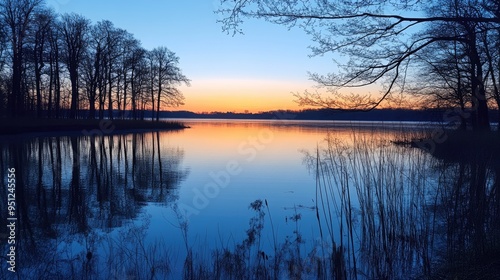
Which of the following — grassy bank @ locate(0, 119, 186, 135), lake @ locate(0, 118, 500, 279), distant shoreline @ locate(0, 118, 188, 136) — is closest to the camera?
lake @ locate(0, 118, 500, 279)

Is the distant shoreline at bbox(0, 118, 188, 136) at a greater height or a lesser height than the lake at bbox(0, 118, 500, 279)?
greater

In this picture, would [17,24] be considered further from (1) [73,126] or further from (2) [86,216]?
(2) [86,216]

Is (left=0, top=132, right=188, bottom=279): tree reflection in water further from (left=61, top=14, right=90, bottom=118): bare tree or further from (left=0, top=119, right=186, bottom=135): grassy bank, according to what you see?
(left=61, top=14, right=90, bottom=118): bare tree

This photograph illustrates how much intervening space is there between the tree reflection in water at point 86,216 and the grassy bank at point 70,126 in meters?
12.3

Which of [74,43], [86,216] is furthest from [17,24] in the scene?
[86,216]

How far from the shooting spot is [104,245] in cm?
509

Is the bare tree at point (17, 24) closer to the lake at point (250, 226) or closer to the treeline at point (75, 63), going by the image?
the treeline at point (75, 63)

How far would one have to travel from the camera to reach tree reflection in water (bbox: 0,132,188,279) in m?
4.32

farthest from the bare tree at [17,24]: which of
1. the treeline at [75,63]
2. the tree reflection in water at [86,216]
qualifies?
the tree reflection in water at [86,216]

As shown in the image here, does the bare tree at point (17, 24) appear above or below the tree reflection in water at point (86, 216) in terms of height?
above

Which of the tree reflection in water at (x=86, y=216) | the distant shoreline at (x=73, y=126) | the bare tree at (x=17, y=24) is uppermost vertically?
the bare tree at (x=17, y=24)

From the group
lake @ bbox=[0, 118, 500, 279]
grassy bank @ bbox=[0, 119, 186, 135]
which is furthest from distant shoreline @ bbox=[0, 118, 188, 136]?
lake @ bbox=[0, 118, 500, 279]

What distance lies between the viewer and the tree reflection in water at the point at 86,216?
4320mm

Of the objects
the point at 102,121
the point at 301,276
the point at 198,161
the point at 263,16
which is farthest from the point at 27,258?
the point at 102,121
